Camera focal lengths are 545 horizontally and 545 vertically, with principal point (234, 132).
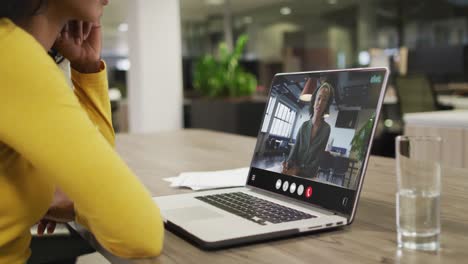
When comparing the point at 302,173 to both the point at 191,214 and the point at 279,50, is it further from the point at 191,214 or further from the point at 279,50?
the point at 279,50

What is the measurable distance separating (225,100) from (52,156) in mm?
4244

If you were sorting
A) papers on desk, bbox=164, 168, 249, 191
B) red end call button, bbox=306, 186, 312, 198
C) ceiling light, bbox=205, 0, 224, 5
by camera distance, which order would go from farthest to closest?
1. ceiling light, bbox=205, 0, 224, 5
2. papers on desk, bbox=164, 168, 249, 191
3. red end call button, bbox=306, 186, 312, 198

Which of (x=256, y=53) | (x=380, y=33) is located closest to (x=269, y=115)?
(x=380, y=33)

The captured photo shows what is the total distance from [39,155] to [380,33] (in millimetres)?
6916

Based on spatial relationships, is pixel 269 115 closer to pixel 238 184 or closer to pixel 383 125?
pixel 238 184

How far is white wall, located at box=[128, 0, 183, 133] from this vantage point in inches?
192

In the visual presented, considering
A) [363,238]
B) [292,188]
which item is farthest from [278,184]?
[363,238]

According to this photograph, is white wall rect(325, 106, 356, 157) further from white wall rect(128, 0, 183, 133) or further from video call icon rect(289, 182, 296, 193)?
white wall rect(128, 0, 183, 133)

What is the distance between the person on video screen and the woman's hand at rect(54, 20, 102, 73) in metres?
0.42

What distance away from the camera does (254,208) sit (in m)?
0.90

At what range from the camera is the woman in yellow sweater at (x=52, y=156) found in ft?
2.16

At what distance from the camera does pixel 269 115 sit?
1.10m

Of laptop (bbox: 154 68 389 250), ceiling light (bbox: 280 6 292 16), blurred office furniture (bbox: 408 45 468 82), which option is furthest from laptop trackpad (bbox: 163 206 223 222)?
ceiling light (bbox: 280 6 292 16)

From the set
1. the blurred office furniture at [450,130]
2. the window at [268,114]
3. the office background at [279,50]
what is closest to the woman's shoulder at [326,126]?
the window at [268,114]
